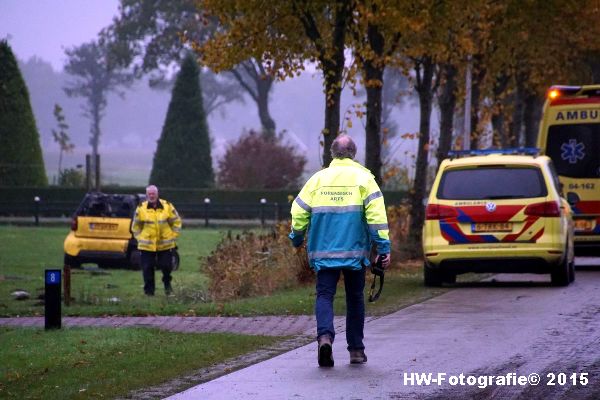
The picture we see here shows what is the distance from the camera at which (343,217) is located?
11.1m

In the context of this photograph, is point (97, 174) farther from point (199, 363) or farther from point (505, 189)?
point (199, 363)

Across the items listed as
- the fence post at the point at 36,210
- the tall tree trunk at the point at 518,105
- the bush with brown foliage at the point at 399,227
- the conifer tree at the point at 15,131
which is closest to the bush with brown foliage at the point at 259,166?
the conifer tree at the point at 15,131

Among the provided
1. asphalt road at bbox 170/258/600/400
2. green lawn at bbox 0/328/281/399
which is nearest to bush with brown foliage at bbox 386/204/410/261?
asphalt road at bbox 170/258/600/400

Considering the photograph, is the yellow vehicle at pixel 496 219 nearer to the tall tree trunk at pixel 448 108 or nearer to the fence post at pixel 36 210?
the tall tree trunk at pixel 448 108

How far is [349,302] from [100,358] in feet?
7.22

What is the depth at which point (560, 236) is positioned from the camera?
61.9 feet

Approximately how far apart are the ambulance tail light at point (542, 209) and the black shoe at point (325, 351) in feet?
26.8

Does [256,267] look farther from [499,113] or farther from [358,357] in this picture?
[499,113]

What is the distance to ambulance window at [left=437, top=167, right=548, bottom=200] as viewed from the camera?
Answer: 1889 centimetres

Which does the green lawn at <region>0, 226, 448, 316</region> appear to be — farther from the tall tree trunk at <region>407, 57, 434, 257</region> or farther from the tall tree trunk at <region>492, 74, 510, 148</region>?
the tall tree trunk at <region>492, 74, 510, 148</region>

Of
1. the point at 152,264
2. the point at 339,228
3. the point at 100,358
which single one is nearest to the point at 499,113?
the point at 152,264

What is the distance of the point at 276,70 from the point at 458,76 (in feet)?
39.8

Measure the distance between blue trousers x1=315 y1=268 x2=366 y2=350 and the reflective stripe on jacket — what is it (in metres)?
0.14

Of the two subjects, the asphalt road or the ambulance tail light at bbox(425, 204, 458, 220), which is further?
the ambulance tail light at bbox(425, 204, 458, 220)
